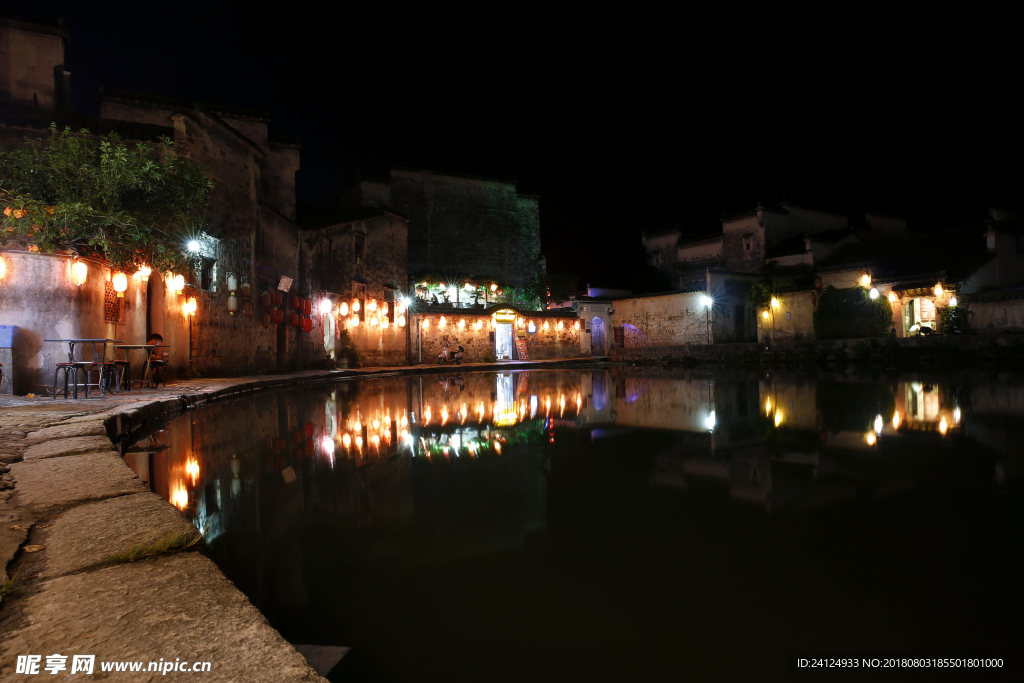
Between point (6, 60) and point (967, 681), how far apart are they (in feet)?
73.5

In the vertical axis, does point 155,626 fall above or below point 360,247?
below

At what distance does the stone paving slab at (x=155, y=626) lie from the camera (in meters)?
1.42

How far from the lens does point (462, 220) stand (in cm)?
3378

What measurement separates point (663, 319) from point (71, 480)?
29.5 metres

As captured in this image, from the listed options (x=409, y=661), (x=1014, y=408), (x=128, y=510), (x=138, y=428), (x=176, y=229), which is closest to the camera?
(x=409, y=661)

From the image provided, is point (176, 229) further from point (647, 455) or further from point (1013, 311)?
point (1013, 311)

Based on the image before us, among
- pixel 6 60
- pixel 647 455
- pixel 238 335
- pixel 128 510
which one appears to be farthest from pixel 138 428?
pixel 6 60

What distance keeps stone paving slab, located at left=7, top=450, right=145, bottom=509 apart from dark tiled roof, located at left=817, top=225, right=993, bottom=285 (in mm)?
27240

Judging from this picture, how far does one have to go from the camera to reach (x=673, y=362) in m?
25.4

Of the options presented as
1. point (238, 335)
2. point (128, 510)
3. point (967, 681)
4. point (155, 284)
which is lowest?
point (967, 681)

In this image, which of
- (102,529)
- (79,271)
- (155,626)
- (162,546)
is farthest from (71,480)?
(79,271)

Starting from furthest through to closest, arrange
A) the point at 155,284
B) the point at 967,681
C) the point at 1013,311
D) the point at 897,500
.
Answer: the point at 1013,311 → the point at 155,284 → the point at 897,500 → the point at 967,681

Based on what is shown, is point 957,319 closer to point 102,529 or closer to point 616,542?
point 616,542

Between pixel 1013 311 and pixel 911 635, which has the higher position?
pixel 1013 311
